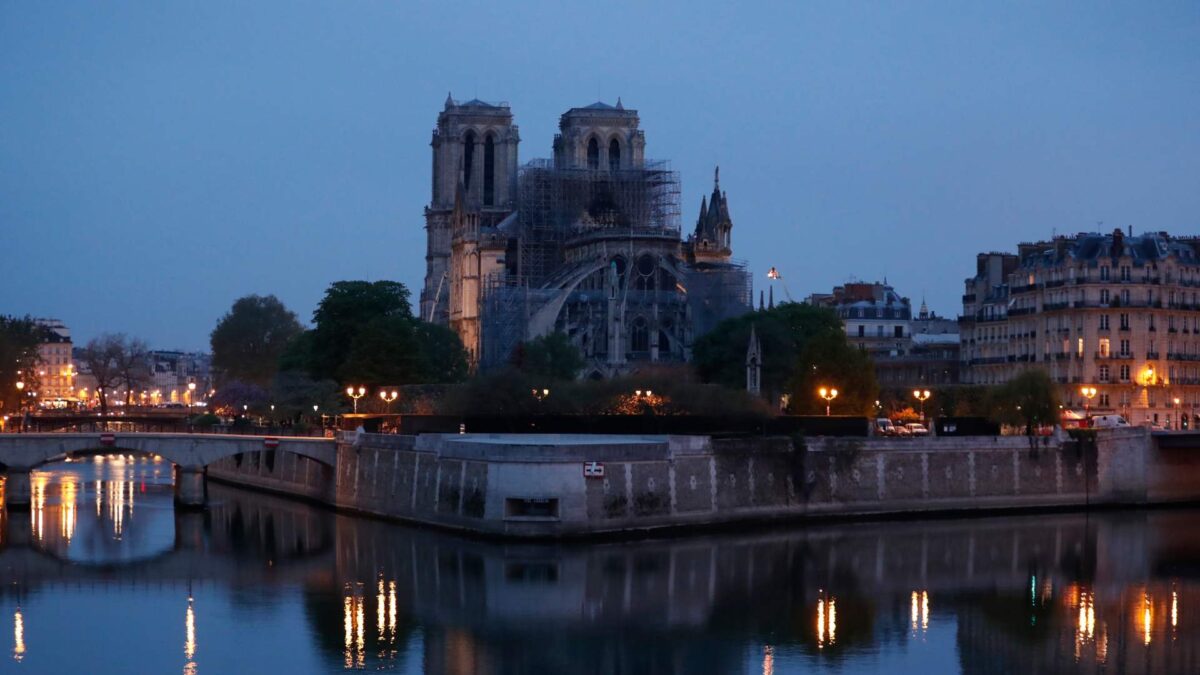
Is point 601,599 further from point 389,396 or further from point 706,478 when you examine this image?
point 389,396

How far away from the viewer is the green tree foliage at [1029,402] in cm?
6350

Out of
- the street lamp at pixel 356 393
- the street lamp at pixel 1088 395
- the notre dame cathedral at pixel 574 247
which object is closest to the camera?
the street lamp at pixel 1088 395

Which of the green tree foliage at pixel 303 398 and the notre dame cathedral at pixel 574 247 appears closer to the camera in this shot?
the green tree foliage at pixel 303 398

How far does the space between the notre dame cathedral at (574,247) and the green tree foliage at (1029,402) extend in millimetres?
29821

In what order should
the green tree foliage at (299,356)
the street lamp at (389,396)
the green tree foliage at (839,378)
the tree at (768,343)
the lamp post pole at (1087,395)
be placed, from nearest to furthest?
the green tree foliage at (839,378) → the street lamp at (389,396) → the lamp post pole at (1087,395) → the tree at (768,343) → the green tree foliage at (299,356)

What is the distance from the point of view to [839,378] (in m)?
66.6

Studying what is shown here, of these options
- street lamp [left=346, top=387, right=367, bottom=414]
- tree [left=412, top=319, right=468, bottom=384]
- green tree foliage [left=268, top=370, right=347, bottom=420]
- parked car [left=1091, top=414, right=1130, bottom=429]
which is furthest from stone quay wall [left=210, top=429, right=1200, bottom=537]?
tree [left=412, top=319, right=468, bottom=384]

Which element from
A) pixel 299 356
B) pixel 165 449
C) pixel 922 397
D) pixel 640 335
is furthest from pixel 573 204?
pixel 165 449

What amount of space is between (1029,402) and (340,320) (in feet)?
102

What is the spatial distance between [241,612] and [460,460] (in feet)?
37.9

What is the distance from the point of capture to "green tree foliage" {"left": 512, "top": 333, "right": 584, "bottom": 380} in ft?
Result: 273

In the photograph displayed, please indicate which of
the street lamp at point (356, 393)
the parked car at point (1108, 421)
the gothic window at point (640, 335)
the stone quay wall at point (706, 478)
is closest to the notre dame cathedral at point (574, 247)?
the gothic window at point (640, 335)

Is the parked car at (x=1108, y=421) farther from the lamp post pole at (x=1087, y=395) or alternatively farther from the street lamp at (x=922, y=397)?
the street lamp at (x=922, y=397)

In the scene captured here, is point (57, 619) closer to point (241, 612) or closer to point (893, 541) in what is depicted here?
point (241, 612)
